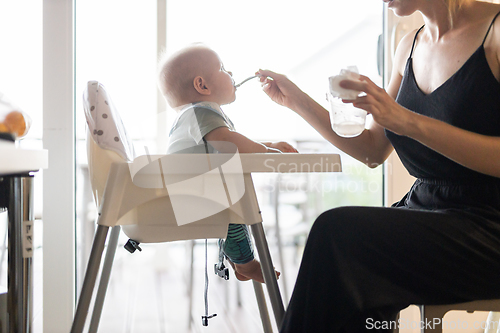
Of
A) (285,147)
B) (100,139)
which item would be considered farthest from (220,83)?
(100,139)

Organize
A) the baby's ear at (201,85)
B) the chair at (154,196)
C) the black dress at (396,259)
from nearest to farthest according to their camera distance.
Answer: the black dress at (396,259), the chair at (154,196), the baby's ear at (201,85)

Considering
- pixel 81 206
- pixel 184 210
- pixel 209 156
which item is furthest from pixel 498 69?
pixel 81 206

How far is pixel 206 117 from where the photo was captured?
42.6 inches

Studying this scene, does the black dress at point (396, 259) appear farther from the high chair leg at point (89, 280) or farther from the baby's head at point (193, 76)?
the baby's head at point (193, 76)

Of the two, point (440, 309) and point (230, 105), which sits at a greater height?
point (230, 105)

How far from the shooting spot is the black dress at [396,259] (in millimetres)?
704

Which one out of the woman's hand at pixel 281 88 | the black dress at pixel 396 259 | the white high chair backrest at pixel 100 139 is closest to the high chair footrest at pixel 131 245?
the white high chair backrest at pixel 100 139

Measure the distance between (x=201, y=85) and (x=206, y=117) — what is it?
18 centimetres

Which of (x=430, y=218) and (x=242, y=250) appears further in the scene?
(x=242, y=250)

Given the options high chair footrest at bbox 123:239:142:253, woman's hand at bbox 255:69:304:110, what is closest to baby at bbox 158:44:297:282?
woman's hand at bbox 255:69:304:110

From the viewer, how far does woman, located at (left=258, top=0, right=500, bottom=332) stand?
0.72 meters

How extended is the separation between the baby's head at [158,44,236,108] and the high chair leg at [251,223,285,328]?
54cm

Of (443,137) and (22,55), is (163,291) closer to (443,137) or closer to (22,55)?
(22,55)

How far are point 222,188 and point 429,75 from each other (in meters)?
0.61
